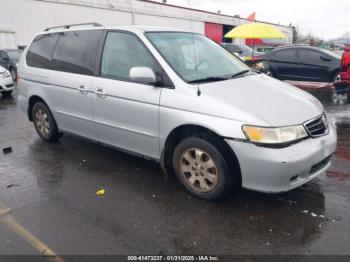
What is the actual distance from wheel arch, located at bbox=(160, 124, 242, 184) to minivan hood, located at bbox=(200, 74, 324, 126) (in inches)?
12.6

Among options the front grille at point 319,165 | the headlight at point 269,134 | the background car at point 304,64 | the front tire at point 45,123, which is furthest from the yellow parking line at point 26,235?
the background car at point 304,64

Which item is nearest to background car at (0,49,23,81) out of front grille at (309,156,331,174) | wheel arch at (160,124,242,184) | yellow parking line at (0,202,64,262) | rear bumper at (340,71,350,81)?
rear bumper at (340,71,350,81)

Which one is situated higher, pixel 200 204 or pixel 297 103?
pixel 297 103

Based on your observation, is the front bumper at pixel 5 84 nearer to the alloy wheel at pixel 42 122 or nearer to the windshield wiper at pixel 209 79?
the alloy wheel at pixel 42 122

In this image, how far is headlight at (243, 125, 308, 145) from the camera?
10.7 feet

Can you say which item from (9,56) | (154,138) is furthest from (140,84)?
(9,56)

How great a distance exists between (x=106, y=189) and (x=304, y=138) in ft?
7.35

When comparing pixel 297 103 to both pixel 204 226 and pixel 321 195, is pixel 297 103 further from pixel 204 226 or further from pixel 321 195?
pixel 204 226

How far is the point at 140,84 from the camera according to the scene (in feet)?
13.5

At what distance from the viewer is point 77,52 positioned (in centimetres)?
500

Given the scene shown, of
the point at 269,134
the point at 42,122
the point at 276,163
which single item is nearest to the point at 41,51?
the point at 42,122

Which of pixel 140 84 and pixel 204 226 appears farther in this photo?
pixel 140 84

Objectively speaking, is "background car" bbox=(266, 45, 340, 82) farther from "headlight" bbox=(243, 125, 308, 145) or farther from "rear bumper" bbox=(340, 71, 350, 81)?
"headlight" bbox=(243, 125, 308, 145)

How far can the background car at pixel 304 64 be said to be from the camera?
11384mm
